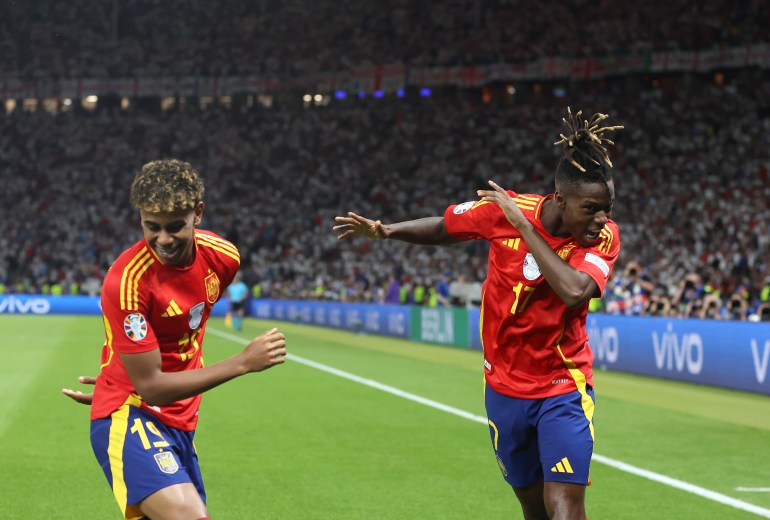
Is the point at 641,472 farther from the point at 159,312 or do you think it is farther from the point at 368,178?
the point at 368,178

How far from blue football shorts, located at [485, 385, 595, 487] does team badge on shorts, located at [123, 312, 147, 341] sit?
1853 millimetres

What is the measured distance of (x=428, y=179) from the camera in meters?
49.1

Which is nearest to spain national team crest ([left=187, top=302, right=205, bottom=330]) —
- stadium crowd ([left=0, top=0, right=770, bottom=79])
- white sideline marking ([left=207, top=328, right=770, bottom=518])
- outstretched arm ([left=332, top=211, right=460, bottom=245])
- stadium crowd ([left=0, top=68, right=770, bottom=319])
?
outstretched arm ([left=332, top=211, right=460, bottom=245])

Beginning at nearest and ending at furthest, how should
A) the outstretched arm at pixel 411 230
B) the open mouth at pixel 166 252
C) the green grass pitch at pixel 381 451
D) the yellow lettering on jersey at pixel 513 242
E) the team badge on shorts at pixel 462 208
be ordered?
the open mouth at pixel 166 252
the yellow lettering on jersey at pixel 513 242
the team badge on shorts at pixel 462 208
the outstretched arm at pixel 411 230
the green grass pitch at pixel 381 451

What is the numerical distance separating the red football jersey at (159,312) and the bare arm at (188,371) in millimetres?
63

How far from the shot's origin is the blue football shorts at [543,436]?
5070 mm

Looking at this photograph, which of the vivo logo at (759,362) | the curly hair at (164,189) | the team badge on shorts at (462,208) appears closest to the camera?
the curly hair at (164,189)

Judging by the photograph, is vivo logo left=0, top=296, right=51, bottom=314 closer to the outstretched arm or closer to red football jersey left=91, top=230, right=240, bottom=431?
the outstretched arm

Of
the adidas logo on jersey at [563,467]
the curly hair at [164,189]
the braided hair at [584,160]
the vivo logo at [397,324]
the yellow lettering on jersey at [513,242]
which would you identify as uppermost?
the braided hair at [584,160]

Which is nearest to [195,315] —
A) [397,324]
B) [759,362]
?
[759,362]

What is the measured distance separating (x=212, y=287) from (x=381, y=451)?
645cm

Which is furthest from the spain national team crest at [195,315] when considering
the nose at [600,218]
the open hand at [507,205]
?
the nose at [600,218]

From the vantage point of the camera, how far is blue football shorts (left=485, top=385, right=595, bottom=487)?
200 inches

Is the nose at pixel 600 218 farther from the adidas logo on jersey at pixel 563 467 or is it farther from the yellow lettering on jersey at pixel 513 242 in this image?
the adidas logo on jersey at pixel 563 467
